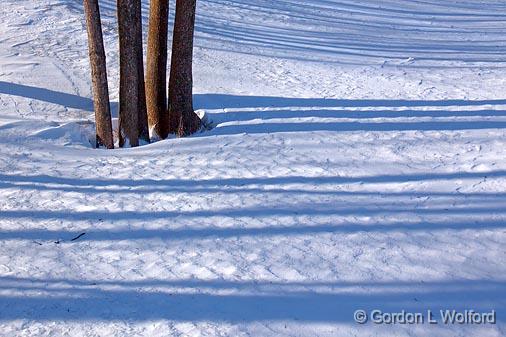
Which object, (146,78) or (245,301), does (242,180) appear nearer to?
(245,301)

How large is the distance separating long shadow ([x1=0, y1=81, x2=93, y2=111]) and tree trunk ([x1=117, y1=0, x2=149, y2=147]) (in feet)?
5.57

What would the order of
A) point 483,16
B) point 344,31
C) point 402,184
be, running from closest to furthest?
point 402,184 → point 344,31 → point 483,16

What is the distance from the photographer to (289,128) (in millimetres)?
9664

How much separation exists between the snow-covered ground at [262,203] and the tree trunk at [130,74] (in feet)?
1.86

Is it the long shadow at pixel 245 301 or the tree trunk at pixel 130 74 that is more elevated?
the tree trunk at pixel 130 74

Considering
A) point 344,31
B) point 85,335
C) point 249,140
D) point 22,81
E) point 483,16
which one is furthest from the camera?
point 483,16

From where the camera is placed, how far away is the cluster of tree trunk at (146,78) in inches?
368

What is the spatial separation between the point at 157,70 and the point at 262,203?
3.61 meters

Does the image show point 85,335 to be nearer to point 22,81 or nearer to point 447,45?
point 22,81

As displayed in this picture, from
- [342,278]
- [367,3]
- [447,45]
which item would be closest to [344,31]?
[447,45]

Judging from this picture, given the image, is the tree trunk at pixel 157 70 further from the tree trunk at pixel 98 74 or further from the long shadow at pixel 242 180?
the long shadow at pixel 242 180

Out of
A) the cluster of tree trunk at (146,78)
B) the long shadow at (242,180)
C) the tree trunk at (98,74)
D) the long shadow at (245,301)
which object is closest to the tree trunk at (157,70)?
the cluster of tree trunk at (146,78)

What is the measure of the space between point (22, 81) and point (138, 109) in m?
3.05

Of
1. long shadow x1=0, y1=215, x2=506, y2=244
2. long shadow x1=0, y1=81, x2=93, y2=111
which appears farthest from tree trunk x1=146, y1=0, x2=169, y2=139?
long shadow x1=0, y1=215, x2=506, y2=244
